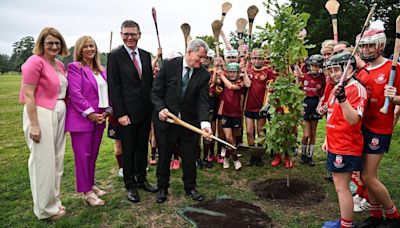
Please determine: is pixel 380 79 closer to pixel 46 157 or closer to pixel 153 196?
pixel 153 196

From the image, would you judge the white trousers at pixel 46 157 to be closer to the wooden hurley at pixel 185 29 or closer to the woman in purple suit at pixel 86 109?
the woman in purple suit at pixel 86 109

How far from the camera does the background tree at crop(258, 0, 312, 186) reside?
4.50 metres

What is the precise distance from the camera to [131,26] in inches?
182

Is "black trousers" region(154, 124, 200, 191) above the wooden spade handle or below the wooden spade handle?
below

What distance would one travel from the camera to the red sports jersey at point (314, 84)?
19.7ft

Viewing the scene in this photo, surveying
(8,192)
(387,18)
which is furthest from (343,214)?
(387,18)

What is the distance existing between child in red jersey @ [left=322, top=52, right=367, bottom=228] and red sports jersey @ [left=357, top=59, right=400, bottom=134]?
338 millimetres

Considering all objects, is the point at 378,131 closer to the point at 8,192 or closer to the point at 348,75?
the point at 348,75

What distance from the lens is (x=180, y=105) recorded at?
472 cm

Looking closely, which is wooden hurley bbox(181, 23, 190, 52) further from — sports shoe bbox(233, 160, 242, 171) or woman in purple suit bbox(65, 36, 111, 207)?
sports shoe bbox(233, 160, 242, 171)

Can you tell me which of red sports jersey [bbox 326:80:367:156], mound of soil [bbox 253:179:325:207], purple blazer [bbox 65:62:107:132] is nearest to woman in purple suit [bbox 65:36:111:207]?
purple blazer [bbox 65:62:107:132]

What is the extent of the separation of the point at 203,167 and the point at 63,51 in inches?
135

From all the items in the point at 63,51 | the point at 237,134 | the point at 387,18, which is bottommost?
the point at 237,134

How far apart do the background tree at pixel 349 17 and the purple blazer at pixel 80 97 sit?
2642cm
